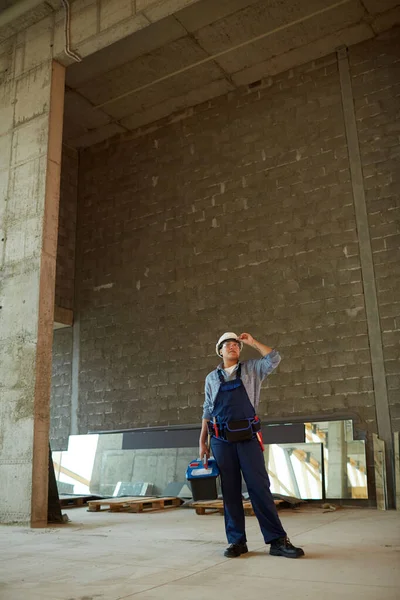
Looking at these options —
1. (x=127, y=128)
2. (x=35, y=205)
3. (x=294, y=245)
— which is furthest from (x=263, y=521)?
(x=127, y=128)

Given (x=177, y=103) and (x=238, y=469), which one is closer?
(x=238, y=469)

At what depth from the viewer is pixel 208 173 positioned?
12.4 meters

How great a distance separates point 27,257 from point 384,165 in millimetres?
6551

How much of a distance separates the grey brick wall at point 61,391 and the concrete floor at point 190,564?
645 centimetres

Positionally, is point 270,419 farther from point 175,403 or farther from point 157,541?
point 157,541

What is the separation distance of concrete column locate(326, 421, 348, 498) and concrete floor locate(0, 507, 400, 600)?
2316mm

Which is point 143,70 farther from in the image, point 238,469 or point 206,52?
point 238,469

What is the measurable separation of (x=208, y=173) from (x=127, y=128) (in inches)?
115

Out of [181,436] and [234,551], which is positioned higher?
[181,436]

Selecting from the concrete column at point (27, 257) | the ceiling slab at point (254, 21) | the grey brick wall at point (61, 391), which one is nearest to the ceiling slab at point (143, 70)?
the ceiling slab at point (254, 21)

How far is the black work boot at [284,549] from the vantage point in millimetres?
4184

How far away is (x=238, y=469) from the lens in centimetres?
455

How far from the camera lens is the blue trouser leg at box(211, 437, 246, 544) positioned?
447 centimetres

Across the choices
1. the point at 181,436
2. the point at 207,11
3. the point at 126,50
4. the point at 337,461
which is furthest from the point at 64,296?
the point at 337,461
